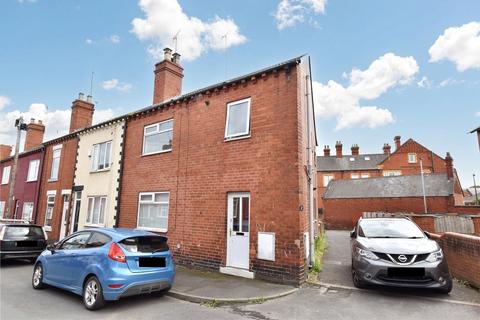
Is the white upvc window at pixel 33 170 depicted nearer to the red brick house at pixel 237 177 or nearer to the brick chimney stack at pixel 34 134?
the brick chimney stack at pixel 34 134

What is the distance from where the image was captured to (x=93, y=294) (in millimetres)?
5516

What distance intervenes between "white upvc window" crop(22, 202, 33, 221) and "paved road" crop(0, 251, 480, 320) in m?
13.7

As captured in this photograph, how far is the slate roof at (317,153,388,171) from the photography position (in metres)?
46.8

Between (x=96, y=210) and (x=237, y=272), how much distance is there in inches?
335

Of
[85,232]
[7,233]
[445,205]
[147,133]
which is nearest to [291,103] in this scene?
[85,232]

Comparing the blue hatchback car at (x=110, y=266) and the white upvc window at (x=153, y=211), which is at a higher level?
the white upvc window at (x=153, y=211)

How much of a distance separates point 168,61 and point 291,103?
9.01m

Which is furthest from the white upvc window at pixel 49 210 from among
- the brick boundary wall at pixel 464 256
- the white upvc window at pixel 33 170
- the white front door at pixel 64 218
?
the brick boundary wall at pixel 464 256

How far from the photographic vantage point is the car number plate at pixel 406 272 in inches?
225

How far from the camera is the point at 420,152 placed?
42125 mm

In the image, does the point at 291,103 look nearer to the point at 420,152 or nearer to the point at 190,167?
the point at 190,167

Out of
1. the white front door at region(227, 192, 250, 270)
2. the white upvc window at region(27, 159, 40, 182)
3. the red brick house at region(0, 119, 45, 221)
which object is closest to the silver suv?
the white front door at region(227, 192, 250, 270)

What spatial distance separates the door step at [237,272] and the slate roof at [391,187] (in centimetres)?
2613

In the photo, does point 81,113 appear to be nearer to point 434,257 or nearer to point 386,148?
point 434,257
